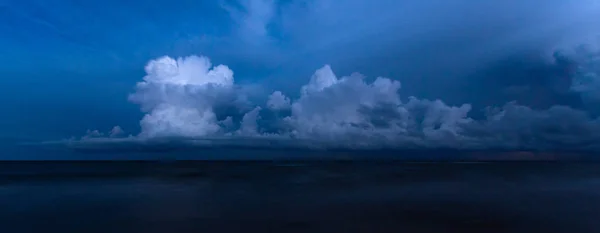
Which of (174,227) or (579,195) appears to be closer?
(174,227)

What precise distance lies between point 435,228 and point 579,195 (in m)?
26.0

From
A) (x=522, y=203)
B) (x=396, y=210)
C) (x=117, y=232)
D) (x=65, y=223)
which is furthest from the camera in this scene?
(x=522, y=203)

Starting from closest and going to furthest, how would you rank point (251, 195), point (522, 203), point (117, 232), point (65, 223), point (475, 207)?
point (117, 232), point (65, 223), point (475, 207), point (522, 203), point (251, 195)

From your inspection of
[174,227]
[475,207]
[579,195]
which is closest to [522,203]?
[475,207]

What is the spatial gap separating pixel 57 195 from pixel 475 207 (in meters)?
37.4

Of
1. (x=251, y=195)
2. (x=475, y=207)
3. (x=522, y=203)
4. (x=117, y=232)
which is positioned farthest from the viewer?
(x=251, y=195)

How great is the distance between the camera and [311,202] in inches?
1308

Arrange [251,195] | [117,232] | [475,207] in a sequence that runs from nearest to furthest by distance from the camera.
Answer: [117,232], [475,207], [251,195]

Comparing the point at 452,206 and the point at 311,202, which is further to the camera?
the point at 311,202

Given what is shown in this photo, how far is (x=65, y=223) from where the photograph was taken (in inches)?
934

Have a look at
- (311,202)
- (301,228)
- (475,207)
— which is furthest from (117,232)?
(475,207)

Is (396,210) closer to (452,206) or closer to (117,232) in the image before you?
(452,206)

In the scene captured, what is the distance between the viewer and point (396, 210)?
28547 millimetres

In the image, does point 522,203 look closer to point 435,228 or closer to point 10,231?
point 435,228
